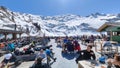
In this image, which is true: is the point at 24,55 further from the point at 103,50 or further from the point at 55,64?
the point at 103,50

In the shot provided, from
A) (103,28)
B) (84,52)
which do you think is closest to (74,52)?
(84,52)

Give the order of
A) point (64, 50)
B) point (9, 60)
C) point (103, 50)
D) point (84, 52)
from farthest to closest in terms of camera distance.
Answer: point (64, 50)
point (103, 50)
point (9, 60)
point (84, 52)

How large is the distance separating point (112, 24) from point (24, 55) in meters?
22.8

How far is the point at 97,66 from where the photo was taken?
36.2 ft

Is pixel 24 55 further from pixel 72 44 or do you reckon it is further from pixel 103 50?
pixel 103 50

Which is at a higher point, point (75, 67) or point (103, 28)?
point (103, 28)

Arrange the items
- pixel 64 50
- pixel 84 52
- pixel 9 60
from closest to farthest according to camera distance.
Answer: pixel 84 52, pixel 9 60, pixel 64 50

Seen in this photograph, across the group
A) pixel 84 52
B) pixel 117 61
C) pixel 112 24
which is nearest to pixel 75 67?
pixel 84 52

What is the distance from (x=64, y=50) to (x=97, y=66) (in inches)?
609

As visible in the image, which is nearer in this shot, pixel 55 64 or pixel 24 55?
pixel 55 64

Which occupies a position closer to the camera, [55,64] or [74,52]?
[55,64]

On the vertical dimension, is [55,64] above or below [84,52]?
below

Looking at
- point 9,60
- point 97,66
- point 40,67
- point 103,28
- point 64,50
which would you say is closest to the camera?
point 97,66

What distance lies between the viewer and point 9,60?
771 inches
